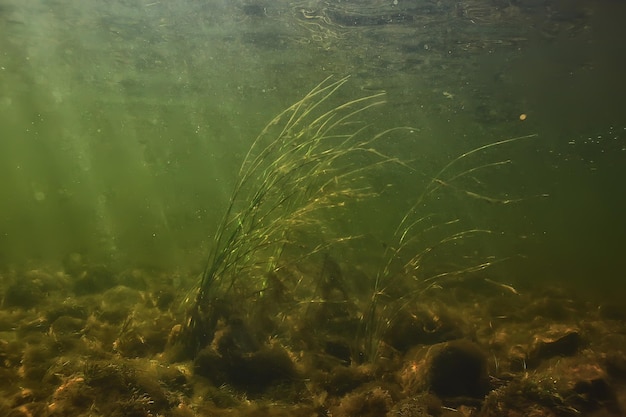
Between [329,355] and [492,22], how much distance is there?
12.9 meters

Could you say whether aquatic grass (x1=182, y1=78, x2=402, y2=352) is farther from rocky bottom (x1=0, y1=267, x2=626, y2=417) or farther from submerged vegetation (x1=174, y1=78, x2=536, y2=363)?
rocky bottom (x1=0, y1=267, x2=626, y2=417)

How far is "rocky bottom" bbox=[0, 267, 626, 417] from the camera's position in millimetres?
3736

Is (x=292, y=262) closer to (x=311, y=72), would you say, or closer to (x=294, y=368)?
(x=294, y=368)

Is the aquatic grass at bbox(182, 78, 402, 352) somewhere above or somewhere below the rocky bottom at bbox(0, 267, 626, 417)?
above

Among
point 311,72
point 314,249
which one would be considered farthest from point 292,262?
point 311,72

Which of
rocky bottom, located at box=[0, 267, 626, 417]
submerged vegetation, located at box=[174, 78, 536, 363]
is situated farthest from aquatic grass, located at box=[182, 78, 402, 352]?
rocky bottom, located at box=[0, 267, 626, 417]

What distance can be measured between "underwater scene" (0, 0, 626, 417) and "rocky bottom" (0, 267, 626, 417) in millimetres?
28

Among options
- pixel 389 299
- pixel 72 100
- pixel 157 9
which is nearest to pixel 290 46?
pixel 157 9

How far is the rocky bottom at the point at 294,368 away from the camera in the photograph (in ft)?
12.3

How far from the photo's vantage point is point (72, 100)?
29406 millimetres

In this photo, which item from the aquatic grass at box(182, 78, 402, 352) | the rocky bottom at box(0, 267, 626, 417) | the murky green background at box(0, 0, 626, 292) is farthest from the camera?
the murky green background at box(0, 0, 626, 292)

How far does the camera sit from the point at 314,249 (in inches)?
203

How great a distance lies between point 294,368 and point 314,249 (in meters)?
1.37

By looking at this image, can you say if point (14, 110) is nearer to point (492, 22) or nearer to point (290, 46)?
point (290, 46)
